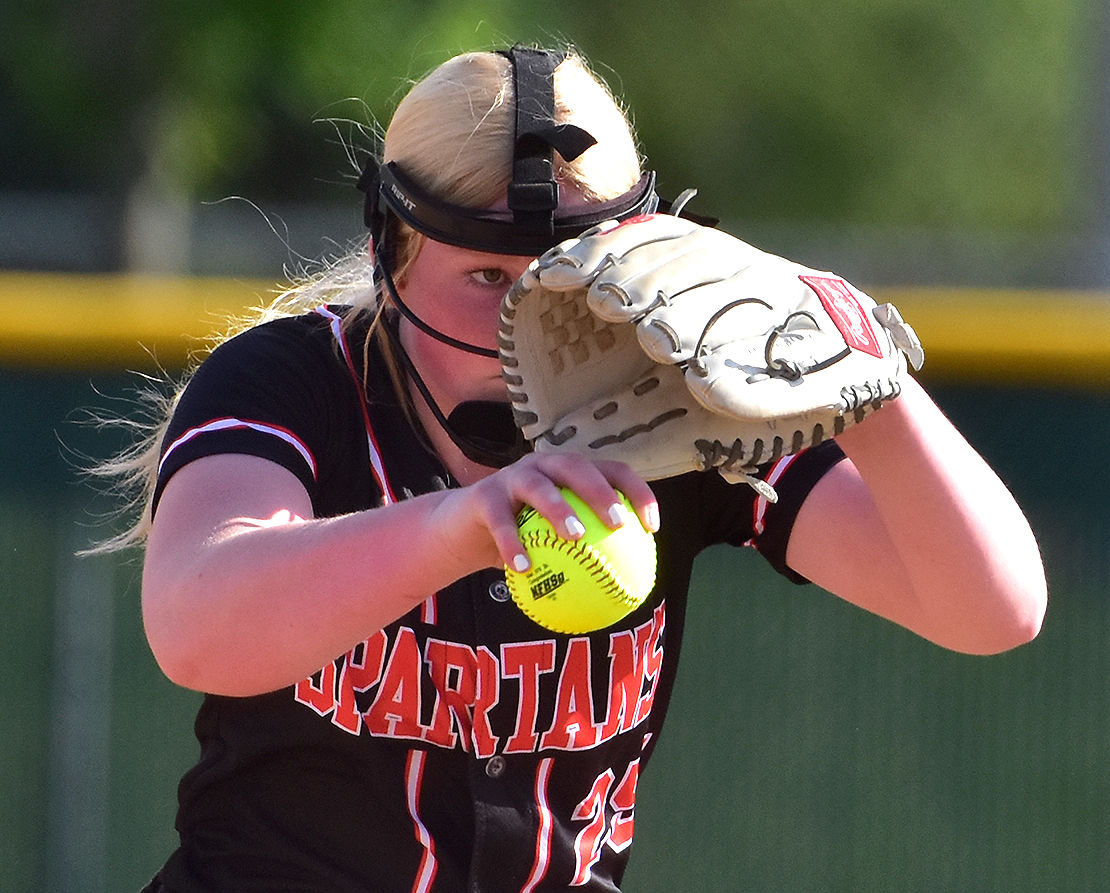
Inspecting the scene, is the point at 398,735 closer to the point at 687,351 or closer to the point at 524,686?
the point at 524,686

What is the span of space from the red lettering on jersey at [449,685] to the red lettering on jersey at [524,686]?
0.15ft

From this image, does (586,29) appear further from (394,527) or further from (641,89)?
(394,527)

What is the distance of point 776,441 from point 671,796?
2.43m

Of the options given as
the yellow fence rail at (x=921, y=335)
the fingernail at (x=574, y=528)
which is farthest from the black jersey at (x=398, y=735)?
the yellow fence rail at (x=921, y=335)

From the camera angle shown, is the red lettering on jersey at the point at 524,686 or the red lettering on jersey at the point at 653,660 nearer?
the red lettering on jersey at the point at 524,686

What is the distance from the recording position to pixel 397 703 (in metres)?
2.04

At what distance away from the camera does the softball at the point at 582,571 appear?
58.1 inches

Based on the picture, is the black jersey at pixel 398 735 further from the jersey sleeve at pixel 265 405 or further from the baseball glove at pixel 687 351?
the baseball glove at pixel 687 351

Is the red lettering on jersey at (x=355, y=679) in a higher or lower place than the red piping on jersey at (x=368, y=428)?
lower

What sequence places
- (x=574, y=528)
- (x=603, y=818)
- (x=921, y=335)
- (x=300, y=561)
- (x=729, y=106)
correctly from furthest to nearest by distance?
(x=729, y=106), (x=921, y=335), (x=603, y=818), (x=300, y=561), (x=574, y=528)

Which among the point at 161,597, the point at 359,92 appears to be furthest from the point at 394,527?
the point at 359,92

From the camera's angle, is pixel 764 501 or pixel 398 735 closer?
pixel 398 735

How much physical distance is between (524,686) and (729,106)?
1809cm

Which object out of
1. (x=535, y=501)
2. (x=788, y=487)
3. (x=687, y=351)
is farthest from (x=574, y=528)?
(x=788, y=487)
